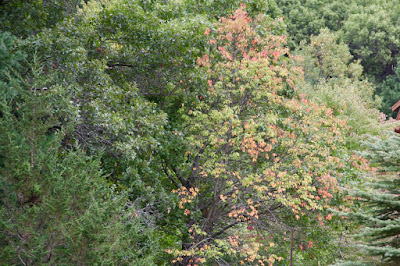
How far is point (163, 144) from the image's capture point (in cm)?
1034

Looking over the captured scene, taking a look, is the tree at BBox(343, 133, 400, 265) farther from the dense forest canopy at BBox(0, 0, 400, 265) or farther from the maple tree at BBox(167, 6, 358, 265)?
the maple tree at BBox(167, 6, 358, 265)

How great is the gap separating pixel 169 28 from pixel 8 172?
15.6 feet

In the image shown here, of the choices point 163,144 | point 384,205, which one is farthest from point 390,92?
point 163,144

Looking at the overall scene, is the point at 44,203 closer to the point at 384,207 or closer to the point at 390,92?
the point at 384,207

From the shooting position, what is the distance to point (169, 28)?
31.6 ft

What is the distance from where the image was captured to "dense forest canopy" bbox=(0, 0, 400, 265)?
6715 millimetres

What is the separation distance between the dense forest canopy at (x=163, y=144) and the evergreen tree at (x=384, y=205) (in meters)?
0.04

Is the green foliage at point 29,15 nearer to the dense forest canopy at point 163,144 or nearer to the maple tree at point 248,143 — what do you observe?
the dense forest canopy at point 163,144

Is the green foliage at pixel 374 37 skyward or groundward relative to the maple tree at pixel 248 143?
groundward

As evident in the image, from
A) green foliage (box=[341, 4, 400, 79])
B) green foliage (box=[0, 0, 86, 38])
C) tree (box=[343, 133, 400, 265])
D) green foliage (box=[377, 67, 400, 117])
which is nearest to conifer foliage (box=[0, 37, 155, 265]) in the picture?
green foliage (box=[0, 0, 86, 38])

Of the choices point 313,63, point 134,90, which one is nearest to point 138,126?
point 134,90

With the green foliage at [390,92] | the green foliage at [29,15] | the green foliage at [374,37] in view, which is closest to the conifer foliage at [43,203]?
the green foliage at [29,15]

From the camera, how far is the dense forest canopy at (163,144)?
264 inches

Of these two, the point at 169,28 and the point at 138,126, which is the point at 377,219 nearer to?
the point at 138,126
